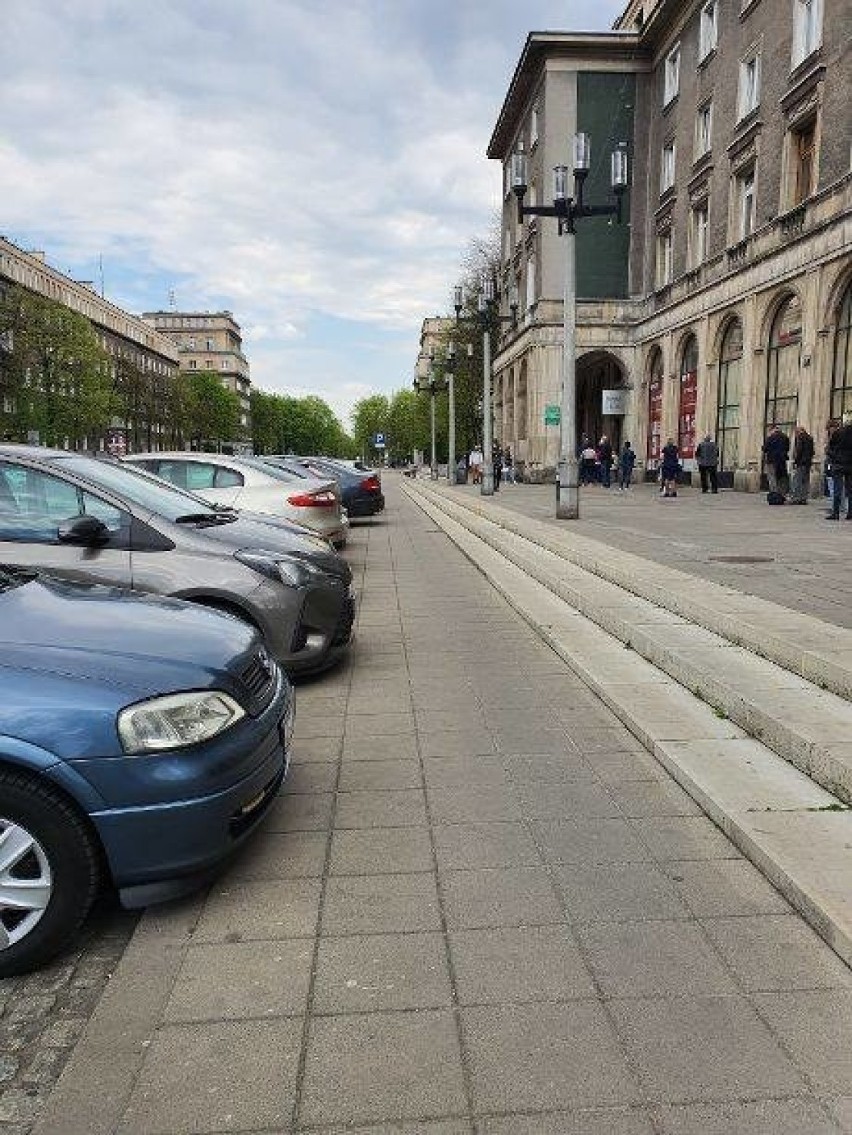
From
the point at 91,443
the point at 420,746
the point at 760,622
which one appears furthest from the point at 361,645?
the point at 91,443

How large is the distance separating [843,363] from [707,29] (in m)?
17.1

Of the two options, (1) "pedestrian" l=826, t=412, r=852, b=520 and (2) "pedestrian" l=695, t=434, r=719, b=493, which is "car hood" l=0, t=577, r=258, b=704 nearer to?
(1) "pedestrian" l=826, t=412, r=852, b=520

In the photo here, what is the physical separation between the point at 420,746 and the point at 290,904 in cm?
175

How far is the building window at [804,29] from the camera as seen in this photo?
24.0 meters

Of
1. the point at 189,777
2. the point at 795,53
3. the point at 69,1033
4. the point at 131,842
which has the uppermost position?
the point at 795,53

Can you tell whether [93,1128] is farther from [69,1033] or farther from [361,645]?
[361,645]

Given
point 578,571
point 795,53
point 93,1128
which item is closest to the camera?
point 93,1128

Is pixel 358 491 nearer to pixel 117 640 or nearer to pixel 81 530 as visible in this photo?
pixel 81 530

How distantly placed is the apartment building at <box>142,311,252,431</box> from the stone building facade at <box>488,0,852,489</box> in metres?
106

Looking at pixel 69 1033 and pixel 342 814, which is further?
pixel 342 814

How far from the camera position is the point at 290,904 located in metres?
3.18

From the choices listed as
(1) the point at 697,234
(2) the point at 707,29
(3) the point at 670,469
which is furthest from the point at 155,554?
(2) the point at 707,29

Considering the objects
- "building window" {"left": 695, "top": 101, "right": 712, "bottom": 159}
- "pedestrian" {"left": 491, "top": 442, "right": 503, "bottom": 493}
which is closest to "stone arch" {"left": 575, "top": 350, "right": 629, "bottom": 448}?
"pedestrian" {"left": 491, "top": 442, "right": 503, "bottom": 493}

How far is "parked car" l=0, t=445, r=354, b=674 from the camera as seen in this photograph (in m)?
5.55
